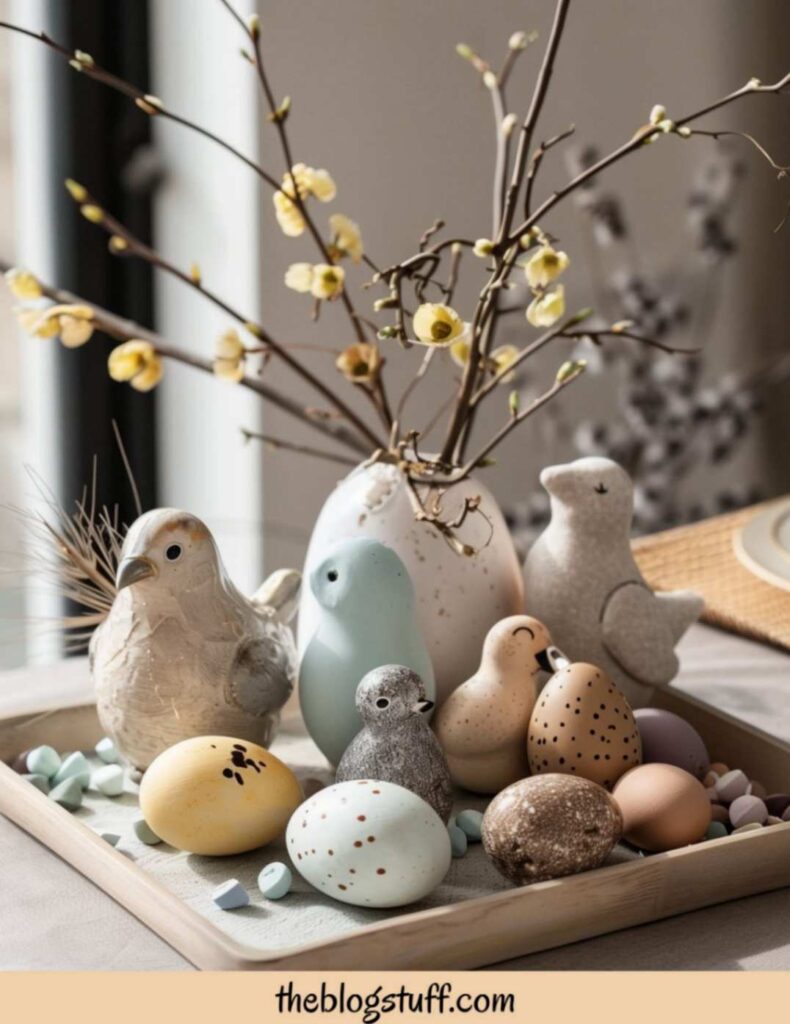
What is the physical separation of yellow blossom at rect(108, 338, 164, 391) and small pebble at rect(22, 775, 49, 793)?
0.65 ft

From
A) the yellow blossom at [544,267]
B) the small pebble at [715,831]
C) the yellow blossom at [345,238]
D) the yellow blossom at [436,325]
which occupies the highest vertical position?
the yellow blossom at [345,238]

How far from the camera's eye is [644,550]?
1.08m

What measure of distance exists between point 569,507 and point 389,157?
0.90 meters

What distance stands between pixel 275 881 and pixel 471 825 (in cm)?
10

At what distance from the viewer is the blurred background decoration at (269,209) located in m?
1.50

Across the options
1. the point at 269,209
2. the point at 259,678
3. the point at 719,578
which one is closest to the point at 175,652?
the point at 259,678

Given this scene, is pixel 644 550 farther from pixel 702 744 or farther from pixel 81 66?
pixel 81 66

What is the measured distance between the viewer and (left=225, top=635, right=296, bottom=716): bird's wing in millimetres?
677

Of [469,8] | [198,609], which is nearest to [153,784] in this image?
[198,609]

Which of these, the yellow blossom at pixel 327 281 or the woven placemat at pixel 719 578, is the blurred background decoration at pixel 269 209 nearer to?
the woven placemat at pixel 719 578

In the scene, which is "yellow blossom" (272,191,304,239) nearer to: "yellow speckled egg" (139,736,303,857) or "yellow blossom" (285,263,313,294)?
"yellow blossom" (285,263,313,294)

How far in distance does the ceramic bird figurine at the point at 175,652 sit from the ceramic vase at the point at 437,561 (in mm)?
47

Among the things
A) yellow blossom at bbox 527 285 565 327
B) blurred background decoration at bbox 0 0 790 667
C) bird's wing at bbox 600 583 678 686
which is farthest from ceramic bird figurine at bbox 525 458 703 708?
blurred background decoration at bbox 0 0 790 667

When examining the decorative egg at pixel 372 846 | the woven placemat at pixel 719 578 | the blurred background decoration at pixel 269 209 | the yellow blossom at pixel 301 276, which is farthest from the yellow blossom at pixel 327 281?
the blurred background decoration at pixel 269 209
